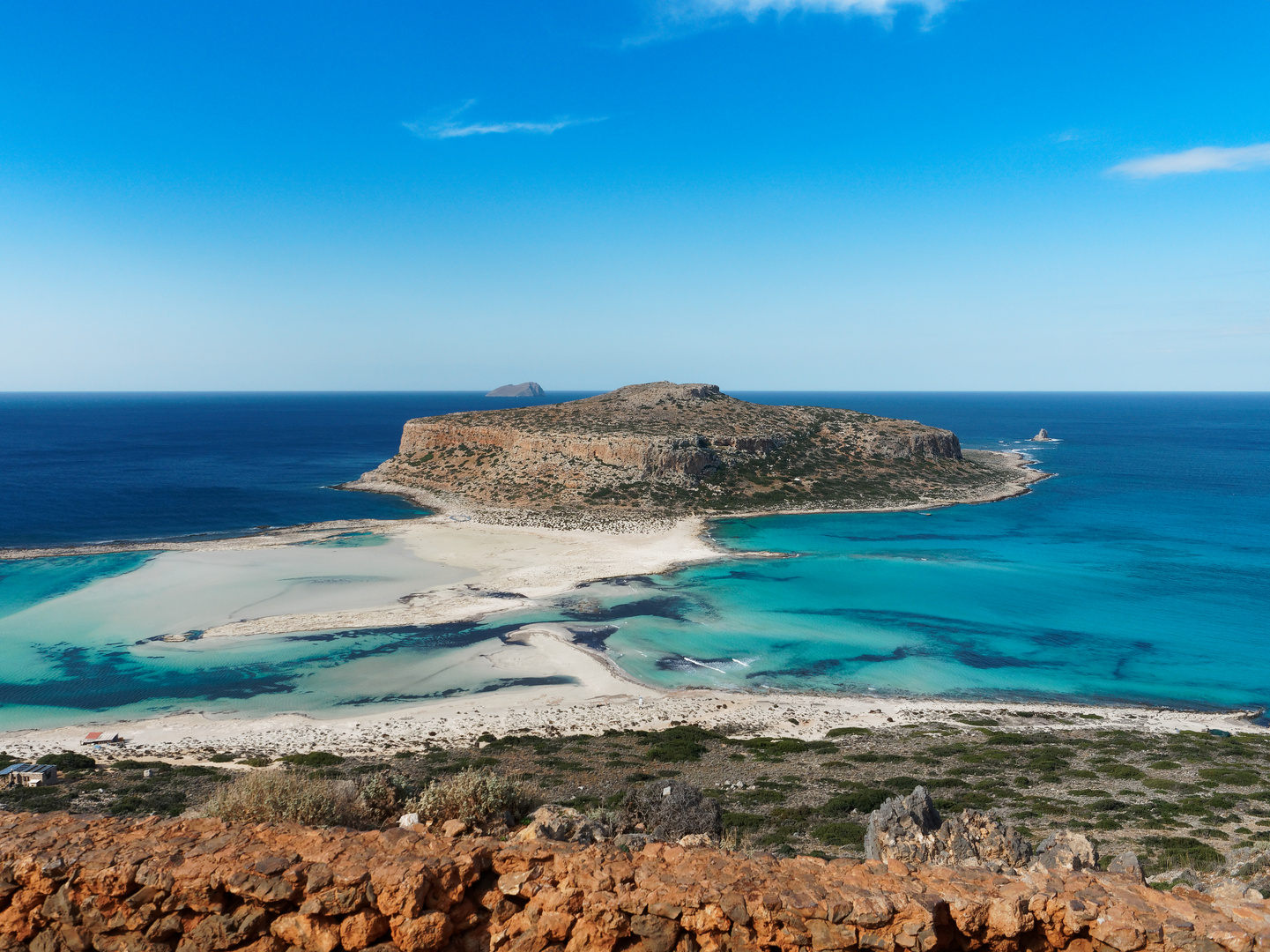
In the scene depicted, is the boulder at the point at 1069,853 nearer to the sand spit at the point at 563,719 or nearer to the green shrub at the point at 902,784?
the green shrub at the point at 902,784

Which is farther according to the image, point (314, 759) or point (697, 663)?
point (697, 663)

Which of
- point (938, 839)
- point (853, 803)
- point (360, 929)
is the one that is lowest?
point (853, 803)

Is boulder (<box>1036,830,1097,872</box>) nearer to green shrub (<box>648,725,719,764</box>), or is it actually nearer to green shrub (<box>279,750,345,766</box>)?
green shrub (<box>648,725,719,764</box>)

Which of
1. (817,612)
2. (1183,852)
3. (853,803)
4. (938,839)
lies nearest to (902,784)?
(853,803)

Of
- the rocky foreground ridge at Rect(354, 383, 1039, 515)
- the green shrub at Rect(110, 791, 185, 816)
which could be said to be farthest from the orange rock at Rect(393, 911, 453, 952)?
the rocky foreground ridge at Rect(354, 383, 1039, 515)

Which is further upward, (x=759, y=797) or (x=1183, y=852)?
(x=1183, y=852)

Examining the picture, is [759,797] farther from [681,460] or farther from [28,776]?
[681,460]

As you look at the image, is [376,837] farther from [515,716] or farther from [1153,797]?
[1153,797]
